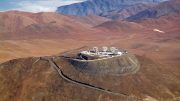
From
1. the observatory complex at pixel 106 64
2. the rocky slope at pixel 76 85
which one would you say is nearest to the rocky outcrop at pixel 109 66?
the observatory complex at pixel 106 64

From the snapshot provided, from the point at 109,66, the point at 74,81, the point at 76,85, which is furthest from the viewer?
the point at 109,66

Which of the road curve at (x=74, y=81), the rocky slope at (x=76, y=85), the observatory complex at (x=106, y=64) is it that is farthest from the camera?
the observatory complex at (x=106, y=64)

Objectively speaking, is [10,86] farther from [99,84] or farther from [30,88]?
[99,84]

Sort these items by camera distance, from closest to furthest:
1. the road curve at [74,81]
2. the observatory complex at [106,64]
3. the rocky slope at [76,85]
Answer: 1. the road curve at [74,81]
2. the rocky slope at [76,85]
3. the observatory complex at [106,64]

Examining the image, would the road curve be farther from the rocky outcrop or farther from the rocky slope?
the rocky outcrop

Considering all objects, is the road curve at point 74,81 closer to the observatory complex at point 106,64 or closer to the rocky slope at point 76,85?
the rocky slope at point 76,85

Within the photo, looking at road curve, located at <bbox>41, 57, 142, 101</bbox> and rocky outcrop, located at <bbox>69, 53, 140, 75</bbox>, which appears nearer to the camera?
road curve, located at <bbox>41, 57, 142, 101</bbox>

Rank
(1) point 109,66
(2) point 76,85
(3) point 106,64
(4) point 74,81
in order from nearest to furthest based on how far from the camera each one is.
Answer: (2) point 76,85 → (4) point 74,81 → (1) point 109,66 → (3) point 106,64

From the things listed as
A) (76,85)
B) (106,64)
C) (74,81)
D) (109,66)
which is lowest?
(76,85)

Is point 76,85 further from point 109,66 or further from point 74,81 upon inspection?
point 109,66

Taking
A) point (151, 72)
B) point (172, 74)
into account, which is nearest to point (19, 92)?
point (151, 72)

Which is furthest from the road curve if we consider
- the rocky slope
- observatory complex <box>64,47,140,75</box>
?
observatory complex <box>64,47,140,75</box>

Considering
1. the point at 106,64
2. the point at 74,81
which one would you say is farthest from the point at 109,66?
the point at 74,81
